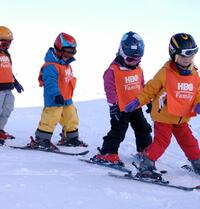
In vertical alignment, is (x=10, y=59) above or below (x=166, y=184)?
above

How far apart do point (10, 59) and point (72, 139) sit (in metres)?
1.67

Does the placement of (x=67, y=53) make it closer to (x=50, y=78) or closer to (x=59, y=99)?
(x=50, y=78)

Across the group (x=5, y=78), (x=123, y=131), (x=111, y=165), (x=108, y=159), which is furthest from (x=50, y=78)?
(x=111, y=165)

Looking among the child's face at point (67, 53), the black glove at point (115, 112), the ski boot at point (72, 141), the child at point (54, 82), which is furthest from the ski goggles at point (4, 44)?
the black glove at point (115, 112)

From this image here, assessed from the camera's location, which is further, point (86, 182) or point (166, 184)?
point (166, 184)

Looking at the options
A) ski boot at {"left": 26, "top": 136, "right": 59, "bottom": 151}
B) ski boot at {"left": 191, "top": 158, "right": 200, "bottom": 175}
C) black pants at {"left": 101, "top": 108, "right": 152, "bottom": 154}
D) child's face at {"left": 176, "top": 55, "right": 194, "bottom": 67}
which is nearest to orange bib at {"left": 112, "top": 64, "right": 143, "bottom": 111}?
black pants at {"left": 101, "top": 108, "right": 152, "bottom": 154}

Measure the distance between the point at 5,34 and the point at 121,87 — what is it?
221 cm

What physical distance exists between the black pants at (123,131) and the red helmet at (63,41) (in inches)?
57.1

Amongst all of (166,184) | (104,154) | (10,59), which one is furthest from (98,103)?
(166,184)

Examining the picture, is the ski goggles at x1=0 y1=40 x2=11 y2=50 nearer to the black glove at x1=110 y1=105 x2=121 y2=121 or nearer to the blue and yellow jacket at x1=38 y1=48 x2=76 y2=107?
the blue and yellow jacket at x1=38 y1=48 x2=76 y2=107

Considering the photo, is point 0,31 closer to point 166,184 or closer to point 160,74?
point 160,74

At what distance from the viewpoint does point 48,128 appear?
23.5 ft

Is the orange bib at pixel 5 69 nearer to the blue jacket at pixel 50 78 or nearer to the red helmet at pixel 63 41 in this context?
the blue jacket at pixel 50 78

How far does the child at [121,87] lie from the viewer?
6.23 m
